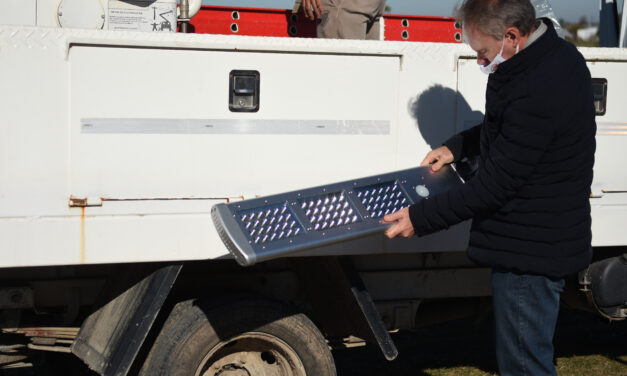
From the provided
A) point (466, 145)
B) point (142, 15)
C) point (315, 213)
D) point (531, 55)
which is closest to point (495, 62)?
point (531, 55)

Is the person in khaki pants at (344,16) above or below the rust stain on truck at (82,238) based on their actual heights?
above

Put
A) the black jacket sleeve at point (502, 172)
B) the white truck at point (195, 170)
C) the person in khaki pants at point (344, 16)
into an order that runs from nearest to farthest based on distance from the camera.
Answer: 1. the black jacket sleeve at point (502, 172)
2. the white truck at point (195, 170)
3. the person in khaki pants at point (344, 16)

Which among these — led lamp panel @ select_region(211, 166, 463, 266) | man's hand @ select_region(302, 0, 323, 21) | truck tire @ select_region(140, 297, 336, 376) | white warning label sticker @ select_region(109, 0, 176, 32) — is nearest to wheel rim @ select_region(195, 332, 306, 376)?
truck tire @ select_region(140, 297, 336, 376)

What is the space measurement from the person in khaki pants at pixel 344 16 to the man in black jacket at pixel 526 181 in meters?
1.67

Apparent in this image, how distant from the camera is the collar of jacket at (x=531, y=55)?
3.12 m

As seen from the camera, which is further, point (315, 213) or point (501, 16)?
point (315, 213)

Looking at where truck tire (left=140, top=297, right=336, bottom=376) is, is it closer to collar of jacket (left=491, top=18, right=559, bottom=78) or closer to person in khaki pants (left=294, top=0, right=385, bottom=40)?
collar of jacket (left=491, top=18, right=559, bottom=78)

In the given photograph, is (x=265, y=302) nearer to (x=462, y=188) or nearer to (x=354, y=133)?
(x=354, y=133)

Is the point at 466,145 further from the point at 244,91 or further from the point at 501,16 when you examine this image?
the point at 244,91

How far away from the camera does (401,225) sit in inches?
133

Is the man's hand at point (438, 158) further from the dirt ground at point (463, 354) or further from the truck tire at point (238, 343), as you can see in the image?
the dirt ground at point (463, 354)

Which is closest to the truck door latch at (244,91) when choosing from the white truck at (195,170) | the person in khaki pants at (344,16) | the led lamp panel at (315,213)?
the white truck at (195,170)

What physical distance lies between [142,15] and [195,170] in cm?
92

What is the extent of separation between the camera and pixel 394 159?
4.03m
